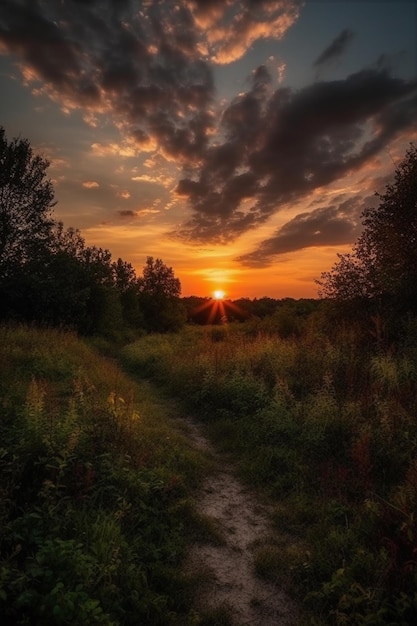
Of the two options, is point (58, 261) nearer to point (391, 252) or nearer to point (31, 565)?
point (391, 252)

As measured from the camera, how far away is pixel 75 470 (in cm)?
526

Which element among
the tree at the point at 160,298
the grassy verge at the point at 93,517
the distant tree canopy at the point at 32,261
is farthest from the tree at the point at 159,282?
the grassy verge at the point at 93,517

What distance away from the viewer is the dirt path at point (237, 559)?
405 centimetres

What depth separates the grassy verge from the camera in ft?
11.1

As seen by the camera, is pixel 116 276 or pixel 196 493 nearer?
pixel 196 493

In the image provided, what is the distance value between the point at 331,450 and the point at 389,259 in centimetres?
999

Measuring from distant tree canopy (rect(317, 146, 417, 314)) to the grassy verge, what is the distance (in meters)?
10.1

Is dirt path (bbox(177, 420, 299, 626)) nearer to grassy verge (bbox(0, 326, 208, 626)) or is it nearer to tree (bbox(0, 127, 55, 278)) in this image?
grassy verge (bbox(0, 326, 208, 626))

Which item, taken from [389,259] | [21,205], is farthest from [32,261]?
[389,259]

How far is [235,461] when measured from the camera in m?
7.80

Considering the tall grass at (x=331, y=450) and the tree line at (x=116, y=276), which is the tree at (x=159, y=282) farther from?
the tall grass at (x=331, y=450)

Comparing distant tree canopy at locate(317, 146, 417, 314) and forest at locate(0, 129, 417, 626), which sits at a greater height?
distant tree canopy at locate(317, 146, 417, 314)

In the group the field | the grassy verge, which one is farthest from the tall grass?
the grassy verge

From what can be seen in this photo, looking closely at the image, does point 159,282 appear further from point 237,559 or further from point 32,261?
point 237,559
